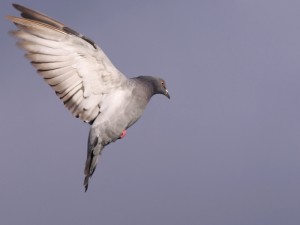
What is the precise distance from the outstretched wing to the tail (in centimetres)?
80

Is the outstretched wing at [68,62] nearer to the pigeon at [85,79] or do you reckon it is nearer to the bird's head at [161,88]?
the pigeon at [85,79]

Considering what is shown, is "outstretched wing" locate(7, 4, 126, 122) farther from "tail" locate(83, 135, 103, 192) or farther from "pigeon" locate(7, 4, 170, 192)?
"tail" locate(83, 135, 103, 192)

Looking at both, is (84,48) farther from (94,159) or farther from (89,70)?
(94,159)

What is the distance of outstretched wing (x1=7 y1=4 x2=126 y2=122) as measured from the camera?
14.9 meters

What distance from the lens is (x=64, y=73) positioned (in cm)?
1530

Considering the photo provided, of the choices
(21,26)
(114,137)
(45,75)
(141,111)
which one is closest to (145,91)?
(141,111)

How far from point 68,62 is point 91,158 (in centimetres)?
267

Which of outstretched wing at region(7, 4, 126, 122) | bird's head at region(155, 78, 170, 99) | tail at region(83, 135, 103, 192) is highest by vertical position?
outstretched wing at region(7, 4, 126, 122)

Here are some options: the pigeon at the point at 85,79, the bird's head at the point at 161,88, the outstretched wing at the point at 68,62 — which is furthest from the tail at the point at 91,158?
the bird's head at the point at 161,88

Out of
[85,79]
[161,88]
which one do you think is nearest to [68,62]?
[85,79]

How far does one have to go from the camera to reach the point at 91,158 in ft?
51.3

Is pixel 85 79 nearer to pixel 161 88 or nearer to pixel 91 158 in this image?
pixel 91 158

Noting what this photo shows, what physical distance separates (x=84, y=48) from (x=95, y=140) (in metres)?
2.49

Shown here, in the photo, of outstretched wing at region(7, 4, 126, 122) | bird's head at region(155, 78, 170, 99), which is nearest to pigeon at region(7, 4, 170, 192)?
outstretched wing at region(7, 4, 126, 122)
